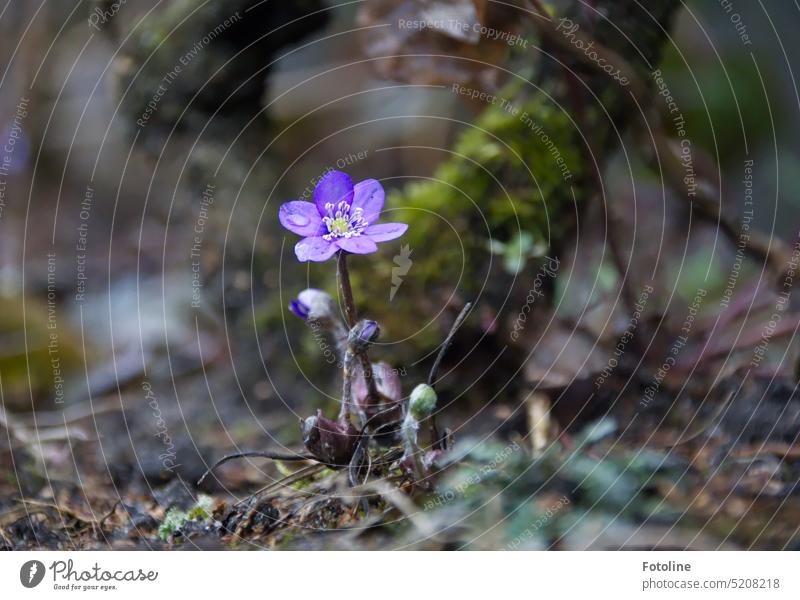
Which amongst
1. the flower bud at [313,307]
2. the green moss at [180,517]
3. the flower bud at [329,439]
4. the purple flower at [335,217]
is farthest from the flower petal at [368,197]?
the green moss at [180,517]

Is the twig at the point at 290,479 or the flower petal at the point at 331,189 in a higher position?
the flower petal at the point at 331,189

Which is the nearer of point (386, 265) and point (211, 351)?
point (386, 265)

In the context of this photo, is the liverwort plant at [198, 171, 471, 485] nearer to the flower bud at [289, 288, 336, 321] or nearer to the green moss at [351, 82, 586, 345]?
the flower bud at [289, 288, 336, 321]

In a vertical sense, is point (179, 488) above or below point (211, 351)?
below

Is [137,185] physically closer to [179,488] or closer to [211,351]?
[211,351]

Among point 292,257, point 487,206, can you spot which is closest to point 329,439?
point 487,206

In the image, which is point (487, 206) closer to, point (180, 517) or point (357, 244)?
point (357, 244)

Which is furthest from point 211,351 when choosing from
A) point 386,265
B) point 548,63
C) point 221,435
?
point 548,63

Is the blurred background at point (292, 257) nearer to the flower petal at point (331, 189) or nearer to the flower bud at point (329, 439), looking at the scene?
the flower bud at point (329, 439)
